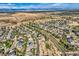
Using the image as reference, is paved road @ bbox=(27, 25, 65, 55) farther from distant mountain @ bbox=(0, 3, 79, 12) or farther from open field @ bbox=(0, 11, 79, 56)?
distant mountain @ bbox=(0, 3, 79, 12)

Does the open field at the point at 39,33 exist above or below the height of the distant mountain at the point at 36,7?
below

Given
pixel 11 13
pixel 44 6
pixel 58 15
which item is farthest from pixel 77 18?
pixel 11 13

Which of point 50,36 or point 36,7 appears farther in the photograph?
point 36,7

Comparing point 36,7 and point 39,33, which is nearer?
point 39,33

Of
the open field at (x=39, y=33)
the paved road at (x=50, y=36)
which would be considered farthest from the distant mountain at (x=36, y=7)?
the paved road at (x=50, y=36)

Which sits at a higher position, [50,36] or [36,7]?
[36,7]

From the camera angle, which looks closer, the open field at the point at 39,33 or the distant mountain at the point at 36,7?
the open field at the point at 39,33

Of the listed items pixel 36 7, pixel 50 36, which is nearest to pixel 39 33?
pixel 50 36

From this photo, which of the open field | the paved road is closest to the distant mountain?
the open field

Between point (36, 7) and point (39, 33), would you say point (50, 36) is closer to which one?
point (39, 33)

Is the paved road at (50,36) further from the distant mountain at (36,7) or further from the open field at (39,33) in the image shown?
the distant mountain at (36,7)
